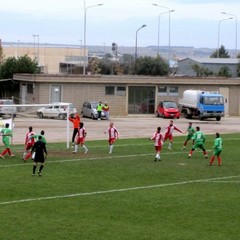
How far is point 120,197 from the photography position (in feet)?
86.4

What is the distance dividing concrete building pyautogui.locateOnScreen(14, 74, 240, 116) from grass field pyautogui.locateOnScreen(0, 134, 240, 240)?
30794 mm

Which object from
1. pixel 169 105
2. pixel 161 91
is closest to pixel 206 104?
pixel 169 105

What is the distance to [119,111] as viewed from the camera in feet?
242

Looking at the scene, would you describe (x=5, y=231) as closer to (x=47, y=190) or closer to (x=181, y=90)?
(x=47, y=190)

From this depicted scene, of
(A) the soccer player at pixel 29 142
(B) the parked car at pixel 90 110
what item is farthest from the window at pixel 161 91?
(A) the soccer player at pixel 29 142

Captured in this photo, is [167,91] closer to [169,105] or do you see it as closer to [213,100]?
[169,105]

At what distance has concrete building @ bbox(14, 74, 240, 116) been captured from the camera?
233 ft

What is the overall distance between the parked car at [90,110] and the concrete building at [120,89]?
2.08m

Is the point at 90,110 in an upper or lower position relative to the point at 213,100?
lower

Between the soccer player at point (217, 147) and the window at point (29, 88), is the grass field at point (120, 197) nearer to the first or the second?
the soccer player at point (217, 147)

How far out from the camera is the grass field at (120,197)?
20.6 m

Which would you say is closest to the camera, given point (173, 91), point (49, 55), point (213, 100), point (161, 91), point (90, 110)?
point (90, 110)

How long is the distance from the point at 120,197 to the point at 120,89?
47.6m

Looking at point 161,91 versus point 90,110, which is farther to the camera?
point 161,91
